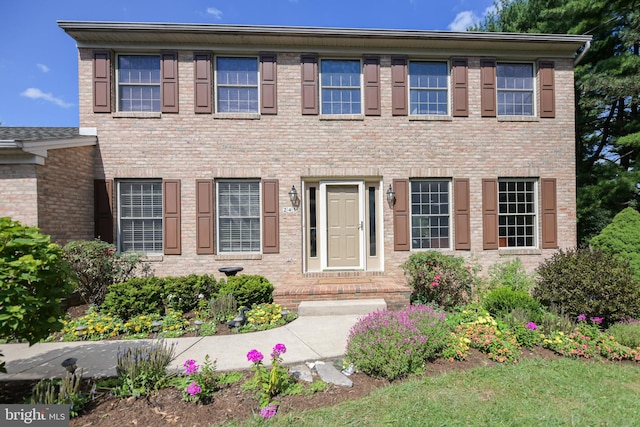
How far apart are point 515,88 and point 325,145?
17.5ft

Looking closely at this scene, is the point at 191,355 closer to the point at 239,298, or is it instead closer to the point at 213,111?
the point at 239,298

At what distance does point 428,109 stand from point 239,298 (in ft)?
21.3

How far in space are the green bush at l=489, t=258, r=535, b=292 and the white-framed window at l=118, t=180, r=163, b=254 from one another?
8221 millimetres

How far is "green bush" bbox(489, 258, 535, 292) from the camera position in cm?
674

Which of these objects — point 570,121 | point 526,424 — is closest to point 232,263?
point 526,424

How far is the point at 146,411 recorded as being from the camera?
2.78 meters

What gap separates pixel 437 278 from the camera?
20.1 ft

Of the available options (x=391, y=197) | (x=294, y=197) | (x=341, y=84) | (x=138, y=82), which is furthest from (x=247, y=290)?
(x=138, y=82)

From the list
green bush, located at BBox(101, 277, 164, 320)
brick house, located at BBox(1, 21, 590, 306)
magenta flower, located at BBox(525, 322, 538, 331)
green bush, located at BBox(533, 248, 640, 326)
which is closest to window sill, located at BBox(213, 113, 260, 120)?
brick house, located at BBox(1, 21, 590, 306)

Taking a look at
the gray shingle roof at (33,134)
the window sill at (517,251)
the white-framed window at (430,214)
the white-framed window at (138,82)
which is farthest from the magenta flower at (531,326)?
the gray shingle roof at (33,134)

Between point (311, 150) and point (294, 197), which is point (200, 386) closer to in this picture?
point (294, 197)

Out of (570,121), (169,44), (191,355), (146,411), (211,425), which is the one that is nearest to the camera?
(211,425)

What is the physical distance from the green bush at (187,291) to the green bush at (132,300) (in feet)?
0.57

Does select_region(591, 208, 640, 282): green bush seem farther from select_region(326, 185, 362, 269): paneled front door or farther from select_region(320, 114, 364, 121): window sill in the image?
select_region(320, 114, 364, 121): window sill
